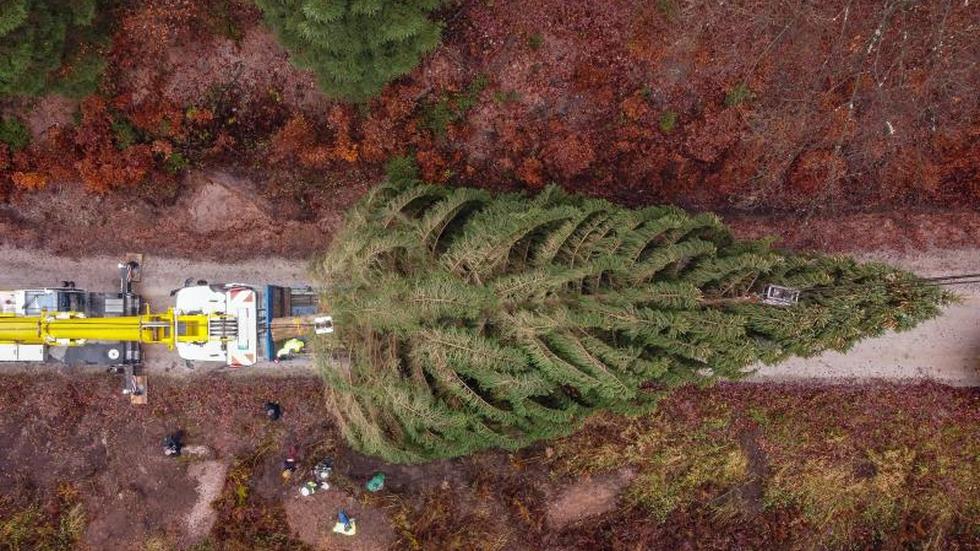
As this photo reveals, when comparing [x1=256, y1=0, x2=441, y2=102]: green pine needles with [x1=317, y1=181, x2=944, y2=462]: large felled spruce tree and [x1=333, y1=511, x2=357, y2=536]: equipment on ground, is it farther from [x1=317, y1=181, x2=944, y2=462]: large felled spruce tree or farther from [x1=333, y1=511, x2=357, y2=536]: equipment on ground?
[x1=333, y1=511, x2=357, y2=536]: equipment on ground

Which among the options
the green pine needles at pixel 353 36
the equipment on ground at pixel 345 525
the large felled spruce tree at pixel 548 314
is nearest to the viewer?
the large felled spruce tree at pixel 548 314

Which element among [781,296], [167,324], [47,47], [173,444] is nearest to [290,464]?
[173,444]

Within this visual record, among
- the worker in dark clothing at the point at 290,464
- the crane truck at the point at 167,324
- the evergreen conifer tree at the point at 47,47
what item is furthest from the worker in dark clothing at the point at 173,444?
the evergreen conifer tree at the point at 47,47

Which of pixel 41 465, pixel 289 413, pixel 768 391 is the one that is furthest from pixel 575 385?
pixel 41 465

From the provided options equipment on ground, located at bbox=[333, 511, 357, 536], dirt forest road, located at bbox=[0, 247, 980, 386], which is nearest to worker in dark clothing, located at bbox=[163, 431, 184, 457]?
dirt forest road, located at bbox=[0, 247, 980, 386]

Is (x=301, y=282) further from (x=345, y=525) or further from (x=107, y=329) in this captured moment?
(x=345, y=525)

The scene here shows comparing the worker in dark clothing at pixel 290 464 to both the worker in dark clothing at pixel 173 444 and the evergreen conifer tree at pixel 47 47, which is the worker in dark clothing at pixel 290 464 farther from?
the evergreen conifer tree at pixel 47 47

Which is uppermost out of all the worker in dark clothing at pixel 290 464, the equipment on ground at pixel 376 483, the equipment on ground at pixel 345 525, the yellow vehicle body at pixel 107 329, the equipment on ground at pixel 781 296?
the equipment on ground at pixel 781 296
